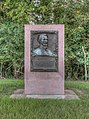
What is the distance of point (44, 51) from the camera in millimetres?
8039

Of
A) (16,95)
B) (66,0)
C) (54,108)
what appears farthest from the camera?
(66,0)

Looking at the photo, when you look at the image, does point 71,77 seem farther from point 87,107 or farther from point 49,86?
point 87,107

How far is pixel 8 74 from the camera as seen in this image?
45.4 ft

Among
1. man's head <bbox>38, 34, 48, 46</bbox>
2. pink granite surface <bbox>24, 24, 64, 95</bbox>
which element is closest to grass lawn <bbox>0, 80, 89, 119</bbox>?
pink granite surface <bbox>24, 24, 64, 95</bbox>

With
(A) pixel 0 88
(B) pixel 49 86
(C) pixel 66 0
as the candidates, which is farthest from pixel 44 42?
(C) pixel 66 0

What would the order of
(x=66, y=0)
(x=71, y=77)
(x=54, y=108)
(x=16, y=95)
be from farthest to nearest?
(x=71, y=77) < (x=66, y=0) < (x=16, y=95) < (x=54, y=108)

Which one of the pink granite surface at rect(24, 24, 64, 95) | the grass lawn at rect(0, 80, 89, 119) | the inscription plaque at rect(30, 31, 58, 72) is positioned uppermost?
the inscription plaque at rect(30, 31, 58, 72)

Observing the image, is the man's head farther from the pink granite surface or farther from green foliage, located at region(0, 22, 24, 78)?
green foliage, located at region(0, 22, 24, 78)

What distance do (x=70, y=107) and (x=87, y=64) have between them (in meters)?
7.11

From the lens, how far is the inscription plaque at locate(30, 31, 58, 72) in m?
8.03

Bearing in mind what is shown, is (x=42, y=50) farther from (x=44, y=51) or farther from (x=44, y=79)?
(x=44, y=79)

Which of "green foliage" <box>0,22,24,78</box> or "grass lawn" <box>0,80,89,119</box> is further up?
"green foliage" <box>0,22,24,78</box>

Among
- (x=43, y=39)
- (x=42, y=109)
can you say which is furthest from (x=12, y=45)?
(x=42, y=109)

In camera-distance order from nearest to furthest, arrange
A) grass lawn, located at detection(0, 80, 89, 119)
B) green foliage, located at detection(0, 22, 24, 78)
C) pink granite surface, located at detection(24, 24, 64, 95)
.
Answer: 1. grass lawn, located at detection(0, 80, 89, 119)
2. pink granite surface, located at detection(24, 24, 64, 95)
3. green foliage, located at detection(0, 22, 24, 78)
